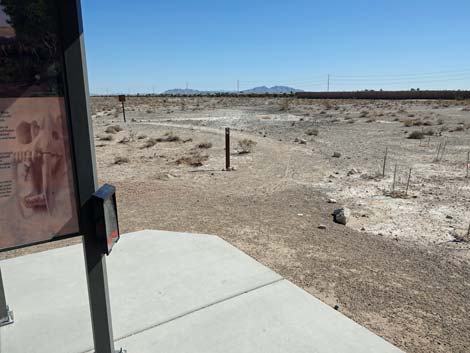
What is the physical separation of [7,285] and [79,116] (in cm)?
268

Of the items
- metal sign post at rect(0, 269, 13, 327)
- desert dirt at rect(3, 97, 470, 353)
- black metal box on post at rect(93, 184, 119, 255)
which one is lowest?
desert dirt at rect(3, 97, 470, 353)

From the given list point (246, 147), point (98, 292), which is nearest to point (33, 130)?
point (98, 292)

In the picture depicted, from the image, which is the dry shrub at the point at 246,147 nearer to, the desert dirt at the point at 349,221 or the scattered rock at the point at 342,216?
the desert dirt at the point at 349,221

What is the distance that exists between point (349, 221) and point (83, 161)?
5.36 meters

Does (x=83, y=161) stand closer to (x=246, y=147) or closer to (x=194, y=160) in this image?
(x=194, y=160)

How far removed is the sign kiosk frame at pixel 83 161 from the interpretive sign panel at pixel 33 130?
30 millimetres

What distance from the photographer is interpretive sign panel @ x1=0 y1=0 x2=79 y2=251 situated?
186cm

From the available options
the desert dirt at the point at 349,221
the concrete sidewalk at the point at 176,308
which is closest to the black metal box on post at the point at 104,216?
the concrete sidewalk at the point at 176,308

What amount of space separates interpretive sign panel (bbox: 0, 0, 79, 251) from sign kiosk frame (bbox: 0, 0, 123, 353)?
0.10 feet

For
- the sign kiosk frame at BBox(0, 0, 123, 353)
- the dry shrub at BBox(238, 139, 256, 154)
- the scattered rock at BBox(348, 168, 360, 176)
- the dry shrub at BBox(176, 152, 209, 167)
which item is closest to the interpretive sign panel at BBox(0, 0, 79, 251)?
the sign kiosk frame at BBox(0, 0, 123, 353)

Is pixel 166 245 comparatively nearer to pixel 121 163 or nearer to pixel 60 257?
pixel 60 257

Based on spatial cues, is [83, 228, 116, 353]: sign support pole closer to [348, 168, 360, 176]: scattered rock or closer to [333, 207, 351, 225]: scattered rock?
[333, 207, 351, 225]: scattered rock

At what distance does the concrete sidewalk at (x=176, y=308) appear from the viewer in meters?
2.94

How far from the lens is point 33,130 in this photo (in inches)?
77.2
